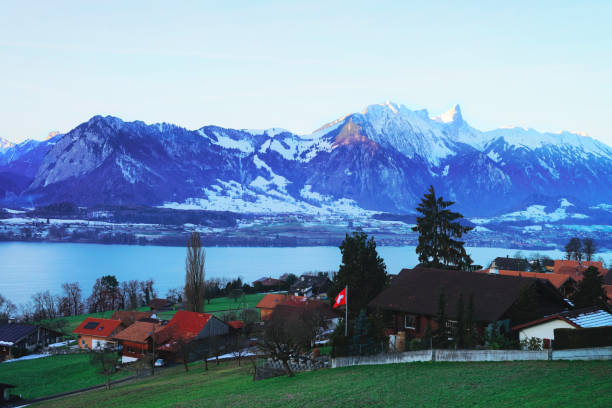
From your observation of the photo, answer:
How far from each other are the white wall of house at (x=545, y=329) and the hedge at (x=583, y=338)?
3.89 m

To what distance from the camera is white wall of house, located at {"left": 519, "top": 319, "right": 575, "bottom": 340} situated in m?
22.5

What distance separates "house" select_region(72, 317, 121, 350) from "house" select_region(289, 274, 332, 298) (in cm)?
3687

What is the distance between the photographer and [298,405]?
1705 cm

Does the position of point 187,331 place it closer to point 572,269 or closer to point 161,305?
point 161,305

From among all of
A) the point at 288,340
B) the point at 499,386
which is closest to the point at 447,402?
the point at 499,386

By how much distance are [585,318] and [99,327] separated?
50.1m

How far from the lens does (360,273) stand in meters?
39.1

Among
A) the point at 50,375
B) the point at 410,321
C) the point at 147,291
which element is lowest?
the point at 50,375

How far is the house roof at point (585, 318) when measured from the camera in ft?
73.2

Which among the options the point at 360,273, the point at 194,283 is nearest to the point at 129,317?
the point at 194,283

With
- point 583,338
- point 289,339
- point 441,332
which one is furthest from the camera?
point 289,339

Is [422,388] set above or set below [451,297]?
below

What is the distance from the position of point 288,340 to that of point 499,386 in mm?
12730

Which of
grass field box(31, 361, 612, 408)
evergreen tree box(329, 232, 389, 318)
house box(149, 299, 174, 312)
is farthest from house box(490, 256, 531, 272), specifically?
grass field box(31, 361, 612, 408)
